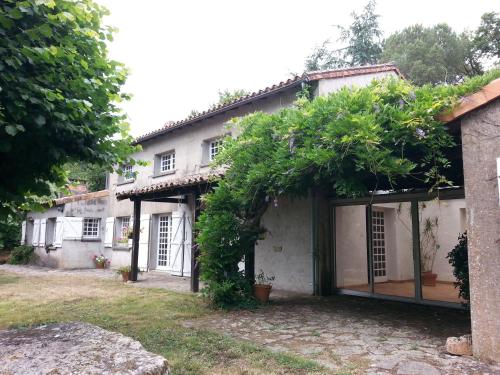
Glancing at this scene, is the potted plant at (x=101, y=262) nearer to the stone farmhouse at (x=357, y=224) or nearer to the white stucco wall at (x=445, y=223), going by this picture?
the stone farmhouse at (x=357, y=224)

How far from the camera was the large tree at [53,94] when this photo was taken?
10.9 ft

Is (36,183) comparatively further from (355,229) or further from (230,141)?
(355,229)

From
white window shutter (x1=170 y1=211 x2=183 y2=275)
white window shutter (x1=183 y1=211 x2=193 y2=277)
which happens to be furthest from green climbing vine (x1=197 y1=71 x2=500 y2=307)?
white window shutter (x1=170 y1=211 x2=183 y2=275)

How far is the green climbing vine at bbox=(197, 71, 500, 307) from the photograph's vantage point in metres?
4.96

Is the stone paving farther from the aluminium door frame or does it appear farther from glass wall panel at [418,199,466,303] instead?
glass wall panel at [418,199,466,303]

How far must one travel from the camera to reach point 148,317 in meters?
6.80

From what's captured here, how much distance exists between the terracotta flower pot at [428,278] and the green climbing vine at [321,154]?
1875 mm

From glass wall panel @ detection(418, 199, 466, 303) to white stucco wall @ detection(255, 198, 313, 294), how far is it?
248 centimetres

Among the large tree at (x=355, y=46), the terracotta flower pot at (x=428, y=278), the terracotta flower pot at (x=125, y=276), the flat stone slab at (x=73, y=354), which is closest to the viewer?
the flat stone slab at (x=73, y=354)

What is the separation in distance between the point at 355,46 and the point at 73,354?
26458 mm

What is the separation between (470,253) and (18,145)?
496 centimetres

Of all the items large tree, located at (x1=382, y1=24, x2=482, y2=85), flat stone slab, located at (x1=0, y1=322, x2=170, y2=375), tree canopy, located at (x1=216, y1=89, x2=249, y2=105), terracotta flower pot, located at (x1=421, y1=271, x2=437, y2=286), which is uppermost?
large tree, located at (x1=382, y1=24, x2=482, y2=85)

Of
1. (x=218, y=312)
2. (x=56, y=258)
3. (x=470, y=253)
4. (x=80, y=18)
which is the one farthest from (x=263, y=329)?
(x=56, y=258)

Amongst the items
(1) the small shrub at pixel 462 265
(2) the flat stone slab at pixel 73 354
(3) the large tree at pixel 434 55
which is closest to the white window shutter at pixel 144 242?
(2) the flat stone slab at pixel 73 354
